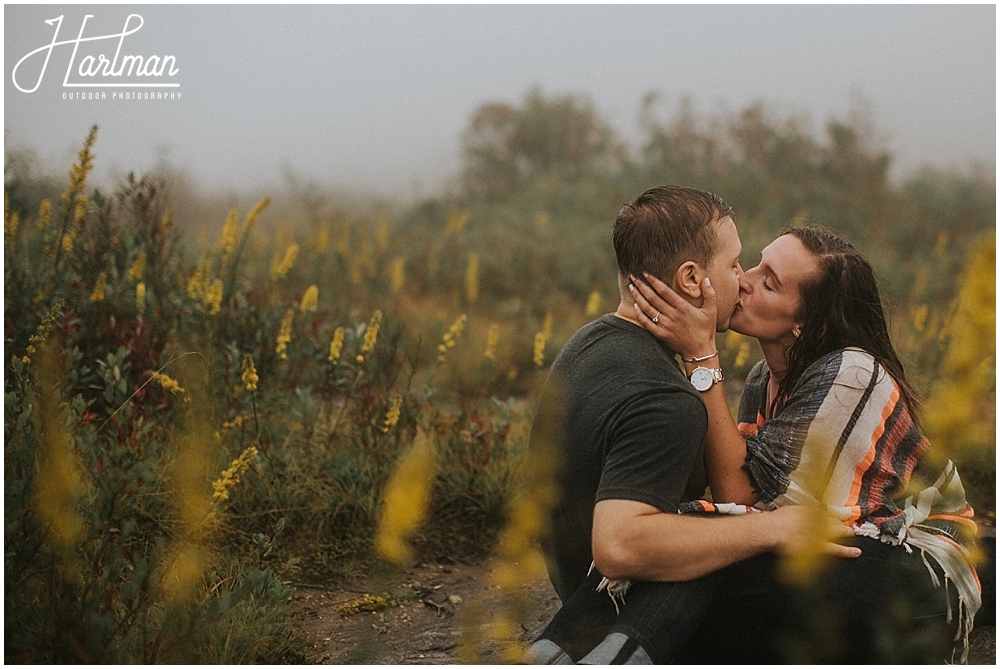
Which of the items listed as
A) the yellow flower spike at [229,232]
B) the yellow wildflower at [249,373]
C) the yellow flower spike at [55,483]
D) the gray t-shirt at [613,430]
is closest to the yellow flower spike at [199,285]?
the yellow flower spike at [229,232]

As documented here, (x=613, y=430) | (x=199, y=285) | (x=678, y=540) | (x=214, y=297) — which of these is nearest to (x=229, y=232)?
(x=199, y=285)

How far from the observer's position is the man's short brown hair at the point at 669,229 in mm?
2104

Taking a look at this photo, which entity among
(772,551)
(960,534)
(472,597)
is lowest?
(472,597)

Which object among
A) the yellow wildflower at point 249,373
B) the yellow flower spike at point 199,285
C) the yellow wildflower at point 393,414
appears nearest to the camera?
the yellow wildflower at point 249,373

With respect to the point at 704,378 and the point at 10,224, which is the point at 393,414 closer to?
the point at 704,378

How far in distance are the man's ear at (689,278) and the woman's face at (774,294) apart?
0.32 m

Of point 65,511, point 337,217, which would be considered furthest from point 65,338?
point 337,217

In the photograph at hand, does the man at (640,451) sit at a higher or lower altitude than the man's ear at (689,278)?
lower

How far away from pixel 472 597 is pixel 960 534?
155cm

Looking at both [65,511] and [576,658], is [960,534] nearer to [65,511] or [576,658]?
[576,658]

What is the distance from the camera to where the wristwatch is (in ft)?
7.05

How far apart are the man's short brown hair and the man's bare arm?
579 millimetres

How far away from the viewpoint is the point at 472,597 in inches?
122

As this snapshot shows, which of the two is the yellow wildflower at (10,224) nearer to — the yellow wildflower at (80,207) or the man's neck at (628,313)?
the yellow wildflower at (80,207)
